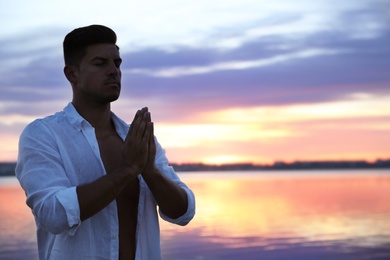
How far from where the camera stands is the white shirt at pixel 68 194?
280 centimetres

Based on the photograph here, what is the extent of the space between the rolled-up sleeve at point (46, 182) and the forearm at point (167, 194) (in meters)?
0.42

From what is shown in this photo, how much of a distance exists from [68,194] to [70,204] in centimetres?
5

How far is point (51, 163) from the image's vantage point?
2951mm

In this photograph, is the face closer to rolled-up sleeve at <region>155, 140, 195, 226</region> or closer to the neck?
the neck

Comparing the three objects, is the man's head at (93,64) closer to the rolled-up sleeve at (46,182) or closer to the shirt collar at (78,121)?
the shirt collar at (78,121)

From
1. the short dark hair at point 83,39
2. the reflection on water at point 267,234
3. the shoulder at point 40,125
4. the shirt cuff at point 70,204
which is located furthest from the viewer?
the reflection on water at point 267,234

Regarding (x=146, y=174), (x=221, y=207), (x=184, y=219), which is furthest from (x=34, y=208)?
(x=221, y=207)

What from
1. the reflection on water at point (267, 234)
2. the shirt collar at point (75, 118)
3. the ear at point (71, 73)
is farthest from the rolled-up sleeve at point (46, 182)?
the reflection on water at point (267, 234)

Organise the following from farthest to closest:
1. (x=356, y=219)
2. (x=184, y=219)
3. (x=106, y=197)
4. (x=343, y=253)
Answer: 1. (x=356, y=219)
2. (x=343, y=253)
3. (x=184, y=219)
4. (x=106, y=197)

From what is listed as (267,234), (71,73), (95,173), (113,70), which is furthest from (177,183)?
(267,234)

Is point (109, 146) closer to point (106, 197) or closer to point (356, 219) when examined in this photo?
point (106, 197)

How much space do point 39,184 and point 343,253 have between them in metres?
9.26

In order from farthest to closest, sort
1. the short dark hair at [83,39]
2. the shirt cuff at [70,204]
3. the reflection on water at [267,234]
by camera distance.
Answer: the reflection on water at [267,234] → the short dark hair at [83,39] → the shirt cuff at [70,204]

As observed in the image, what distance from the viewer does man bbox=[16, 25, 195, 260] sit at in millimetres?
2816
